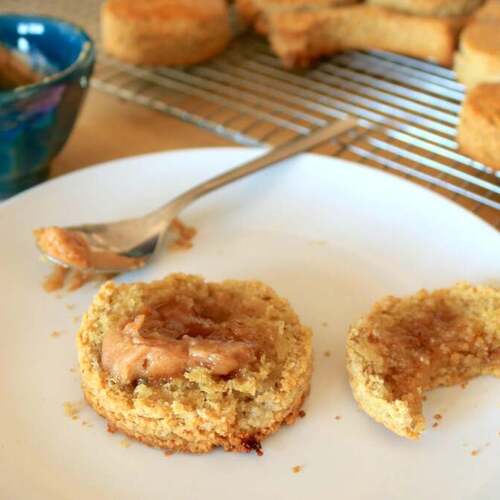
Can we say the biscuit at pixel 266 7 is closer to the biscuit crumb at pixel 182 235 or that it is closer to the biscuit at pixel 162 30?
the biscuit at pixel 162 30

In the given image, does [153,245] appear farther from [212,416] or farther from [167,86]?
[167,86]

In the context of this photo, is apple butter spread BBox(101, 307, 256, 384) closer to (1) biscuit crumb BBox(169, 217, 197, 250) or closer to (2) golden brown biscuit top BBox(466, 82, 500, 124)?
(1) biscuit crumb BBox(169, 217, 197, 250)

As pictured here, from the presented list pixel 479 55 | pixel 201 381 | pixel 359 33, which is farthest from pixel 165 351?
pixel 359 33

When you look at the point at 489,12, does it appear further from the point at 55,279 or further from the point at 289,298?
the point at 55,279

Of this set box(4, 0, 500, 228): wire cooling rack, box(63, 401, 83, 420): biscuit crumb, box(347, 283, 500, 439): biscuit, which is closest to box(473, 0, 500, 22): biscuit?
box(4, 0, 500, 228): wire cooling rack

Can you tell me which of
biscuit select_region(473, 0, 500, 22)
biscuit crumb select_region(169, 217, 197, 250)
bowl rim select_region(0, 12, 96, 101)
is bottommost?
biscuit crumb select_region(169, 217, 197, 250)

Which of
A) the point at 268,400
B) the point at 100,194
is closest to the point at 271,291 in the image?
the point at 268,400

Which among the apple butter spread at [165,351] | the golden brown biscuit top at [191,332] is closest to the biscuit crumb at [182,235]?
the golden brown biscuit top at [191,332]
